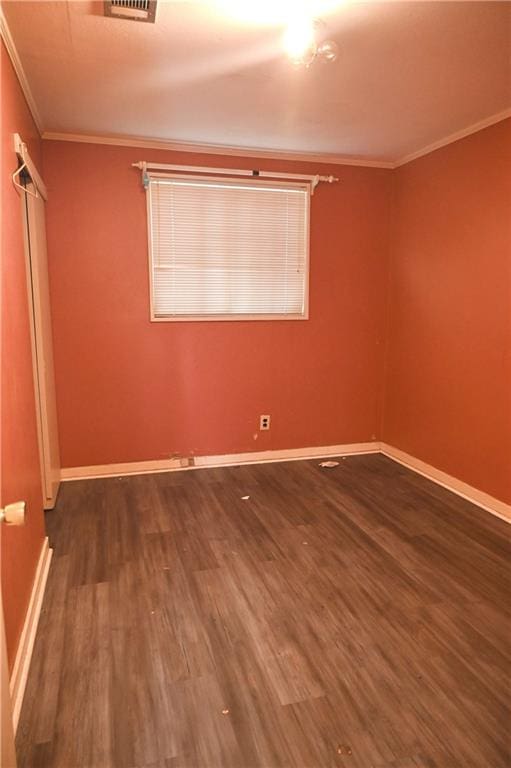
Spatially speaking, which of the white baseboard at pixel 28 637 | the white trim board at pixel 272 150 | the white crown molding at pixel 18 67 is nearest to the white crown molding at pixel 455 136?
the white trim board at pixel 272 150

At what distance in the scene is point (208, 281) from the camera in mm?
3758

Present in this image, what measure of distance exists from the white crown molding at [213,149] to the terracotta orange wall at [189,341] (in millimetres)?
50

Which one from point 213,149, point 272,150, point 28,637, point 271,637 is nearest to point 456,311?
point 272,150

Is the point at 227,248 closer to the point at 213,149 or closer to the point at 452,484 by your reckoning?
the point at 213,149

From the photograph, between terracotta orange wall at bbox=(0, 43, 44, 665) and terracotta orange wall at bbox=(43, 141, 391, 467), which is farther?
terracotta orange wall at bbox=(43, 141, 391, 467)

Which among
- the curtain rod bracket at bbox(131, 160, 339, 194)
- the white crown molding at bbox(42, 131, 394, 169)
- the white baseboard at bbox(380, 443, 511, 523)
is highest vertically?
the white crown molding at bbox(42, 131, 394, 169)

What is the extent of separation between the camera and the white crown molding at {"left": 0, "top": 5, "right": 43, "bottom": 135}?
6.32 feet

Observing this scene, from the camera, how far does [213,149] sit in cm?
356

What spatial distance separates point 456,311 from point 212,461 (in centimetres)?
222

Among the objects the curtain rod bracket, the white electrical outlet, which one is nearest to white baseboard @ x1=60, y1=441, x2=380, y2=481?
the white electrical outlet

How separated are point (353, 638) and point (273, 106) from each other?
2.84m

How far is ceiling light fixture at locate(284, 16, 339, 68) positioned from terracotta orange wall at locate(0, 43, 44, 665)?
1.20m

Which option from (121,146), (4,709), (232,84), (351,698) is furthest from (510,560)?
(121,146)

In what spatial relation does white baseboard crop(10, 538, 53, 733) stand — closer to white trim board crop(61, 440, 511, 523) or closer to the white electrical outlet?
white trim board crop(61, 440, 511, 523)
